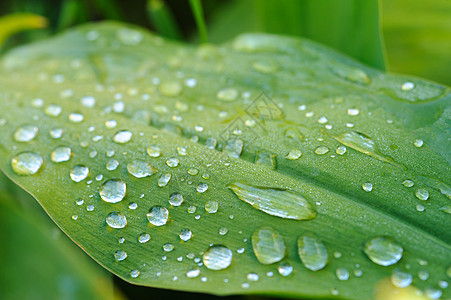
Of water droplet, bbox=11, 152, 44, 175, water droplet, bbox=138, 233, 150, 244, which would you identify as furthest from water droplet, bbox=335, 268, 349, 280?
water droplet, bbox=11, 152, 44, 175

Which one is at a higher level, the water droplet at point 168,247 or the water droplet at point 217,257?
the water droplet at point 217,257

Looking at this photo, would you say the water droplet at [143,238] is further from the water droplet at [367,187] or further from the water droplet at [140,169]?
the water droplet at [367,187]

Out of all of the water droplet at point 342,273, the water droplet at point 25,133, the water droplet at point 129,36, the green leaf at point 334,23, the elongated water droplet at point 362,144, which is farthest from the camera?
the water droplet at point 129,36

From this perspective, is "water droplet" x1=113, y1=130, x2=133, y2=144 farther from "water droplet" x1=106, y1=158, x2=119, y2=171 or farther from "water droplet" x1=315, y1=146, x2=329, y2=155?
"water droplet" x1=315, y1=146, x2=329, y2=155

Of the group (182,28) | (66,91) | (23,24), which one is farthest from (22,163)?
(182,28)

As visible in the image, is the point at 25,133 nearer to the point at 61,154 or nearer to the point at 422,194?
the point at 61,154

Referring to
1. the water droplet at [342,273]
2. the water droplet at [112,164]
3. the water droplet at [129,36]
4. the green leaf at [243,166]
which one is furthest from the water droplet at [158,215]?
the water droplet at [129,36]

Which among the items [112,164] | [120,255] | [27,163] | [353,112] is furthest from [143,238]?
[353,112]
